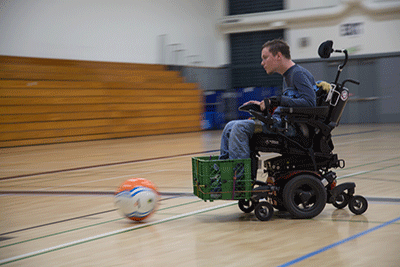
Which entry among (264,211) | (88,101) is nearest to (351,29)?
(88,101)

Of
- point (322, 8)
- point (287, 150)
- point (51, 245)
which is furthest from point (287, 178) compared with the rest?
point (322, 8)

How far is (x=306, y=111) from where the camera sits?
170 inches

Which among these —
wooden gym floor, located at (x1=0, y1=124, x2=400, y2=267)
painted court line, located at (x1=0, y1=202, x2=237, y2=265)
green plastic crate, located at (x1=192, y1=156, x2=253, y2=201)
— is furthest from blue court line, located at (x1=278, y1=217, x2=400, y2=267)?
painted court line, located at (x1=0, y1=202, x2=237, y2=265)

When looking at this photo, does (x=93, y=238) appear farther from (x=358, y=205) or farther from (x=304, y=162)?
(x=358, y=205)

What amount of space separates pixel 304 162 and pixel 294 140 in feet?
0.66

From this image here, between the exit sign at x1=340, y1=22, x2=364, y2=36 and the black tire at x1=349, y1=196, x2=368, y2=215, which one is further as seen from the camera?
the exit sign at x1=340, y1=22, x2=364, y2=36

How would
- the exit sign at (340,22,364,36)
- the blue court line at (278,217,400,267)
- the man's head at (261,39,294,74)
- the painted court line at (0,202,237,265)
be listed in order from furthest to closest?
the exit sign at (340,22,364,36) → the man's head at (261,39,294,74) → the painted court line at (0,202,237,265) → the blue court line at (278,217,400,267)

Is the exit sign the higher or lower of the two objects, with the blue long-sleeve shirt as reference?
higher

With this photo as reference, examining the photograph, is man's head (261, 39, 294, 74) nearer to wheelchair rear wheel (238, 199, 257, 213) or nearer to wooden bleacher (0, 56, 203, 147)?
wheelchair rear wheel (238, 199, 257, 213)

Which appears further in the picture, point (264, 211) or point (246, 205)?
point (246, 205)

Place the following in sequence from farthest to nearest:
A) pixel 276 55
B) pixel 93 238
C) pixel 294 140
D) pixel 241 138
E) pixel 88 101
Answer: pixel 88 101 < pixel 276 55 < pixel 294 140 < pixel 241 138 < pixel 93 238

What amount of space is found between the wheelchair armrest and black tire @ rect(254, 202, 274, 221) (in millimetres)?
728

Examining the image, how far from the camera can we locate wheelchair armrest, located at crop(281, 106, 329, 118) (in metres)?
4.29

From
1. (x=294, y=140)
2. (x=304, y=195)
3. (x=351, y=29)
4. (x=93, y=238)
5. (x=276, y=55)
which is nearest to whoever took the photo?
(x=93, y=238)
